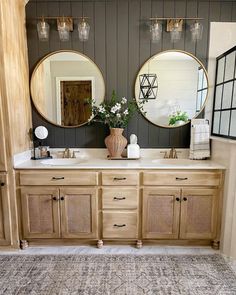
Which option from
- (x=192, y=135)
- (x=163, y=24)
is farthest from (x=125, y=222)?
(x=163, y=24)

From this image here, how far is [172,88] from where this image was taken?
2.40m

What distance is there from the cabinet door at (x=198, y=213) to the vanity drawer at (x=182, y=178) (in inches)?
3.1

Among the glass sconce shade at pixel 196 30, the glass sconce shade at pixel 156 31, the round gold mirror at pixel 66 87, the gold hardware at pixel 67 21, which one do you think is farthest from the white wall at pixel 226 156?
the gold hardware at pixel 67 21

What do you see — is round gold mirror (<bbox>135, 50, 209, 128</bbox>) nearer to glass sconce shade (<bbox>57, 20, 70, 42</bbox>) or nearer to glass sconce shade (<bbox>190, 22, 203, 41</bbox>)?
glass sconce shade (<bbox>190, 22, 203, 41</bbox>)

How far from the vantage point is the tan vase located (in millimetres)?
2268

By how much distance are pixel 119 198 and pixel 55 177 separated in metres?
0.65

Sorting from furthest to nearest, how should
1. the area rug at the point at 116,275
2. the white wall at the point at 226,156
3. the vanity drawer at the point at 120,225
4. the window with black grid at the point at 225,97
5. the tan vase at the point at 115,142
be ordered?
the tan vase at the point at 115,142 → the window with black grid at the point at 225,97 → the vanity drawer at the point at 120,225 → the white wall at the point at 226,156 → the area rug at the point at 116,275

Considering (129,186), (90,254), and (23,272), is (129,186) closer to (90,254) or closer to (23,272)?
(90,254)

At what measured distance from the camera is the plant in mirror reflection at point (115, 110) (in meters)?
2.29

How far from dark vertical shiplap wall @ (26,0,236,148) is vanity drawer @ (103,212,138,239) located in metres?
0.92

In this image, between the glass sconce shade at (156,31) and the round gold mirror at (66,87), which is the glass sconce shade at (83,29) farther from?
the glass sconce shade at (156,31)

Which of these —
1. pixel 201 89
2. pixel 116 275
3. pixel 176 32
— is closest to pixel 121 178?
pixel 116 275

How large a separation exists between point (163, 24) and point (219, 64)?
0.76 meters

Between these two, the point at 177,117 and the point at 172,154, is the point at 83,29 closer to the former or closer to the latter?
the point at 177,117
